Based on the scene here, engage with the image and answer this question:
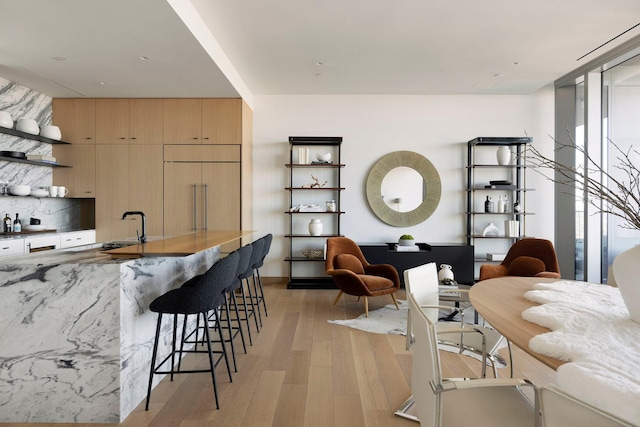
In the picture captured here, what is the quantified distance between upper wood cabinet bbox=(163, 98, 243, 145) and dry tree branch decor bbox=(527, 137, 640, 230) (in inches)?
153

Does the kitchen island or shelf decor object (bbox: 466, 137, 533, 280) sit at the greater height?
shelf decor object (bbox: 466, 137, 533, 280)

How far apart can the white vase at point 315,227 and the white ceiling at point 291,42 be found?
2.08m

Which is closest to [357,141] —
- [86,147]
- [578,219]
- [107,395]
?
[578,219]

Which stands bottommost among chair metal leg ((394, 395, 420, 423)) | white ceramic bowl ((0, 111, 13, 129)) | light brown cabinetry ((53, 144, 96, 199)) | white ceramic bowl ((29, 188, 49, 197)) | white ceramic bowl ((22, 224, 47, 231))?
chair metal leg ((394, 395, 420, 423))

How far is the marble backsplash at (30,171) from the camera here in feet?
16.3

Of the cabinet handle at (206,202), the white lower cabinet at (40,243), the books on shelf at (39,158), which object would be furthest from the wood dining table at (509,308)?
the books on shelf at (39,158)

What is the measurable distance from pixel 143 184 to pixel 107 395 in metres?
3.97

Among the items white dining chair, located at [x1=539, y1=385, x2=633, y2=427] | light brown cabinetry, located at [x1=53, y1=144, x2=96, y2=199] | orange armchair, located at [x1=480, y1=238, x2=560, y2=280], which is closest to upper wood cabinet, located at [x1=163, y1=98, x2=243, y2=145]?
light brown cabinetry, located at [x1=53, y1=144, x2=96, y2=199]

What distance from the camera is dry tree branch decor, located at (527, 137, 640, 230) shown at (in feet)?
5.26

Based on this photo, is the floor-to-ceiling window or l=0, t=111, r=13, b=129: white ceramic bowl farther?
the floor-to-ceiling window

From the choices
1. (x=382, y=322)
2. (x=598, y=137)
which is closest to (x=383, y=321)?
(x=382, y=322)

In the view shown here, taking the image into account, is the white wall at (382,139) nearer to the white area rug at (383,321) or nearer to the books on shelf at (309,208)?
the books on shelf at (309,208)

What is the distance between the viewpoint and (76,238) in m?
5.38

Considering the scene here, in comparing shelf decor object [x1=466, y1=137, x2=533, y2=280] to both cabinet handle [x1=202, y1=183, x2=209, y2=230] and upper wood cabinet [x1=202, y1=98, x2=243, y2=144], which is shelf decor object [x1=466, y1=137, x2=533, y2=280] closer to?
upper wood cabinet [x1=202, y1=98, x2=243, y2=144]
